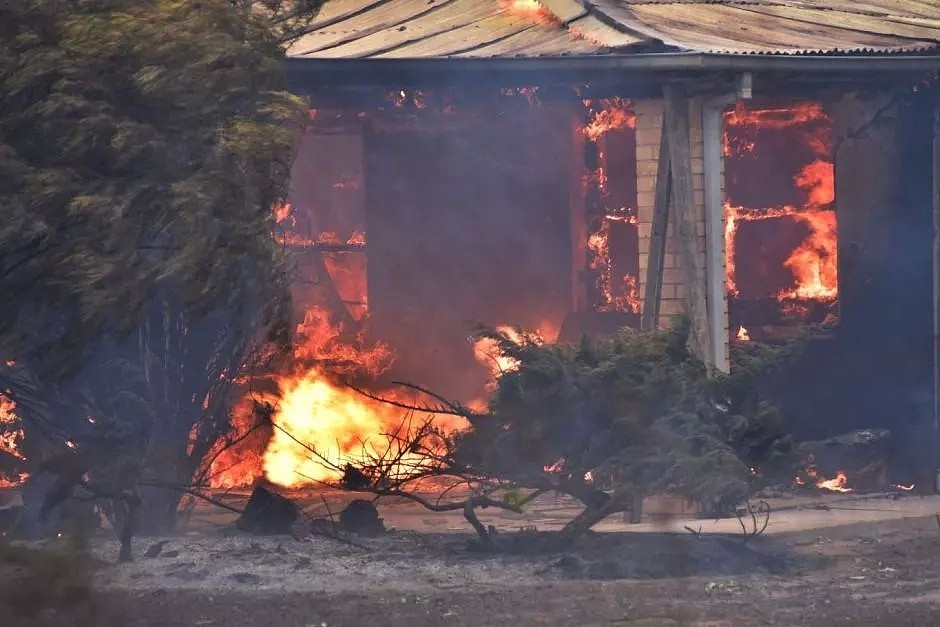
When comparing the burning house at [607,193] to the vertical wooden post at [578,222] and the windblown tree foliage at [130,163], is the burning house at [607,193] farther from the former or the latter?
the windblown tree foliage at [130,163]

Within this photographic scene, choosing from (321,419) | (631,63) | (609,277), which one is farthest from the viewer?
(609,277)

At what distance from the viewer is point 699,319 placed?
34.5 feet

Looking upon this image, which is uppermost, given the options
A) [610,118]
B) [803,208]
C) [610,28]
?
[610,28]

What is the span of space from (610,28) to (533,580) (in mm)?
4342

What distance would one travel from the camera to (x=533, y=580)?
8422 millimetres

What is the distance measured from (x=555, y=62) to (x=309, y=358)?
439cm

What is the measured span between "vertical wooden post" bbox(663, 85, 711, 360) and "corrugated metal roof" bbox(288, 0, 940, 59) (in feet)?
1.67

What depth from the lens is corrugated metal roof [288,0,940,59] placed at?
1023 cm

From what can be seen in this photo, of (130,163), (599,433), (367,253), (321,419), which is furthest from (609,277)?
(130,163)

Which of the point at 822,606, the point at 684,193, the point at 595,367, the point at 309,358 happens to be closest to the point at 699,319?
the point at 684,193

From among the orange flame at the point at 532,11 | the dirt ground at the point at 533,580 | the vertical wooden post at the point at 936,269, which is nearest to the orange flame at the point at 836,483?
the vertical wooden post at the point at 936,269

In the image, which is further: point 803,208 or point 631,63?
point 803,208

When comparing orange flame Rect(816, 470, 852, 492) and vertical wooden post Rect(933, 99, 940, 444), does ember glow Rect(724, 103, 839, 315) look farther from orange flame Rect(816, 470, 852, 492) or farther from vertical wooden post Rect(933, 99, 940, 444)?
orange flame Rect(816, 470, 852, 492)

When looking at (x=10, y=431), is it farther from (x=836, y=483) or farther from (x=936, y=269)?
(x=936, y=269)
